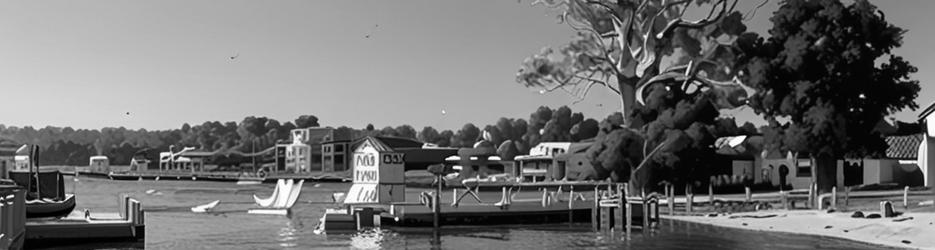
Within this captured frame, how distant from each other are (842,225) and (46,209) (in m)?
36.2

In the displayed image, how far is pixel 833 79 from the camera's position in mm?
62938

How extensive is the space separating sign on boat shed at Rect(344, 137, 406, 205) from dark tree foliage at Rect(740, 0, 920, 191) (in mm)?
25313

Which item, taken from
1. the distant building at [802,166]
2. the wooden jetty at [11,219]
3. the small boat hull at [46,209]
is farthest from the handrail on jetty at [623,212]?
the wooden jetty at [11,219]

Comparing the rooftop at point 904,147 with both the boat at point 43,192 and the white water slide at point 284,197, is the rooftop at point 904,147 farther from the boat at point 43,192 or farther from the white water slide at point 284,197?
the boat at point 43,192

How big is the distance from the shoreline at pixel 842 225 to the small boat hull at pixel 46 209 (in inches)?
1220

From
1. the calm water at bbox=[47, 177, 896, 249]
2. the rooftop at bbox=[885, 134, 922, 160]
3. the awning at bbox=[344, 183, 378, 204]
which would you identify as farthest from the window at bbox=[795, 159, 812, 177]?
the awning at bbox=[344, 183, 378, 204]

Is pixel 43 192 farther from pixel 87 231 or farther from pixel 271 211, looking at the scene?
pixel 87 231

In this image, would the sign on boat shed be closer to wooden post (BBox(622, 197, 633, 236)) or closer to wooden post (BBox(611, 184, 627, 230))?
wooden post (BBox(611, 184, 627, 230))

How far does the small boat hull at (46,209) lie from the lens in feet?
159

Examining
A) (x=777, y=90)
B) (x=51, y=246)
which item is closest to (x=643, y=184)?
(x=777, y=90)

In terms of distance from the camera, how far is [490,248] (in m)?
43.0

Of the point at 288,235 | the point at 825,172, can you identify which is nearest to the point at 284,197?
the point at 288,235

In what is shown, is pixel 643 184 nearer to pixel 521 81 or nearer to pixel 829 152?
pixel 829 152

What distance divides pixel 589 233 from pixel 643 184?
2289cm
